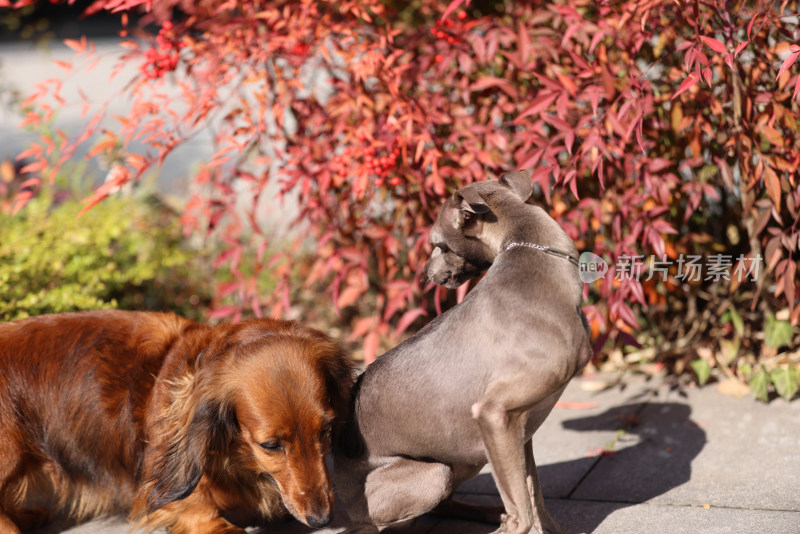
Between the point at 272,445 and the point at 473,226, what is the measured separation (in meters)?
1.17

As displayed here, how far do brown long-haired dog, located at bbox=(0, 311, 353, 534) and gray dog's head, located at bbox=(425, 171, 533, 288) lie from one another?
0.59m

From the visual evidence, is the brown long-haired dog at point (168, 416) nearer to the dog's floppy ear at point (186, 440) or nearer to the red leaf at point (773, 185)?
the dog's floppy ear at point (186, 440)

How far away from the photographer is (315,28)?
4.31 metres

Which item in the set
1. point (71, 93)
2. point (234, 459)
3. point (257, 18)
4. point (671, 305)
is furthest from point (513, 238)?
point (71, 93)

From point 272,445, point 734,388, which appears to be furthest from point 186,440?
point 734,388

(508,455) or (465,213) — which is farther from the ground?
(465,213)

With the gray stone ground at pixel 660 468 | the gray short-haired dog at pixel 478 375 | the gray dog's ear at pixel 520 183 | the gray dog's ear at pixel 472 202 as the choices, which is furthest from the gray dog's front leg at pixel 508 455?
the gray dog's ear at pixel 520 183

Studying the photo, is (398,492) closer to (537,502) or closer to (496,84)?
(537,502)

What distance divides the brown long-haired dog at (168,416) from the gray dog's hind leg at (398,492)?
0.90 feet

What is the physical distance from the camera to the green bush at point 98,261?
15.1 feet

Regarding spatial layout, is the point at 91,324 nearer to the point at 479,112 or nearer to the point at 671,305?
the point at 479,112

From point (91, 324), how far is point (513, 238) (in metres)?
1.92

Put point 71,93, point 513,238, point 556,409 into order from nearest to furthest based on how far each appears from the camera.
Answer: point 513,238 → point 556,409 → point 71,93

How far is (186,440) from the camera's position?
2.88 metres
